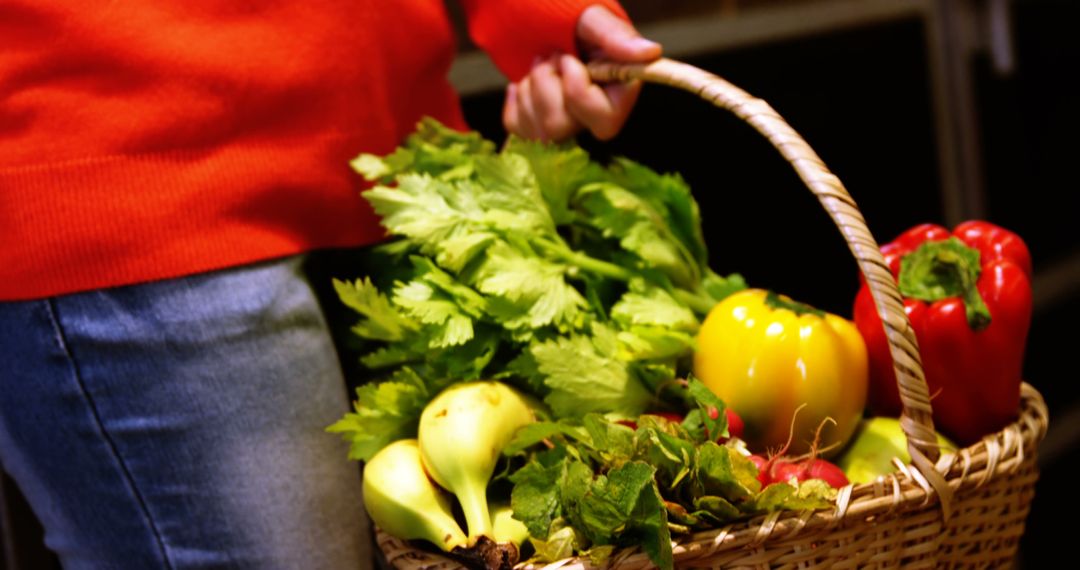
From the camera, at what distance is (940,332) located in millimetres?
907

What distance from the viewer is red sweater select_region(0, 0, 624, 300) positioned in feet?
2.68

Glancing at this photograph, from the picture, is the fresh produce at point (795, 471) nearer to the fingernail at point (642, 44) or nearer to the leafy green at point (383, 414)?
the leafy green at point (383, 414)

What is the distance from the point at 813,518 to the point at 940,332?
10.7 inches

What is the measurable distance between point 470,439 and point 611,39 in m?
0.44

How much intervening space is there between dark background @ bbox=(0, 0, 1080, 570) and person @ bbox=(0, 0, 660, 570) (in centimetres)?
87

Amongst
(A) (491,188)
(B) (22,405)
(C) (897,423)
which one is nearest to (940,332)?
(C) (897,423)

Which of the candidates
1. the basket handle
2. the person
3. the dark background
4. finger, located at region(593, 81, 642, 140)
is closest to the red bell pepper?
the basket handle

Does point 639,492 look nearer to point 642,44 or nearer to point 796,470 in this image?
point 796,470

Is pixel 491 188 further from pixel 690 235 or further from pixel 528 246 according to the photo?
pixel 690 235

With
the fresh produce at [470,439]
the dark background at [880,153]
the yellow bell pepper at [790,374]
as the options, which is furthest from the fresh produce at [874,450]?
the dark background at [880,153]

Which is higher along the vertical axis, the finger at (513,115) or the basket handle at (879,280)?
the finger at (513,115)

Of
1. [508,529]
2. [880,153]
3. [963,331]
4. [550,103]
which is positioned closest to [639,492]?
[508,529]

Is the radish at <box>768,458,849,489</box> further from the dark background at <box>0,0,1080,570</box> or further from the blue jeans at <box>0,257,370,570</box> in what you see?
the dark background at <box>0,0,1080,570</box>

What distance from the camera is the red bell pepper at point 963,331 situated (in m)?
0.90
